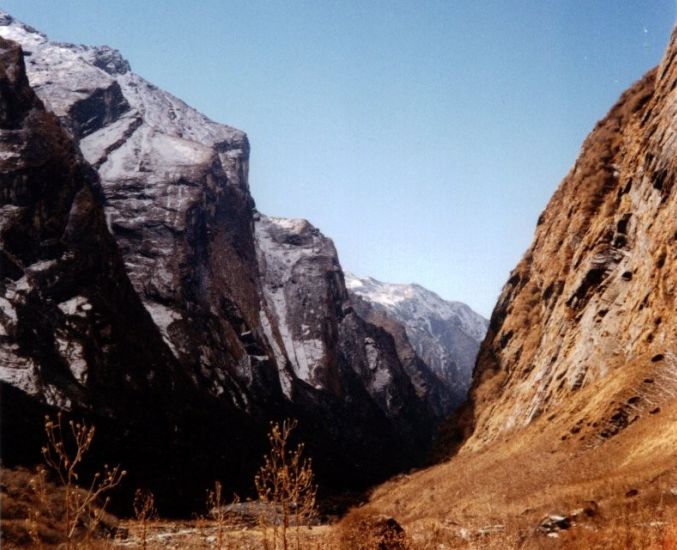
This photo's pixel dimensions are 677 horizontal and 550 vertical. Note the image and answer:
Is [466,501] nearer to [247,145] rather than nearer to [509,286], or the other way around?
[509,286]

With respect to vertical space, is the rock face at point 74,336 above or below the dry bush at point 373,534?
above

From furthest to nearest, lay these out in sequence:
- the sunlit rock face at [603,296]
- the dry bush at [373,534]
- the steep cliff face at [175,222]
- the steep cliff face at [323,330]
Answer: the steep cliff face at [323,330], the steep cliff face at [175,222], the sunlit rock face at [603,296], the dry bush at [373,534]

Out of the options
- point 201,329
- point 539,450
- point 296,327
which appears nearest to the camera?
point 539,450

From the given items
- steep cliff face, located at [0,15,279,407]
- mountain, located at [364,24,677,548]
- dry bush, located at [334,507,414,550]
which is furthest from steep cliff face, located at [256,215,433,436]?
dry bush, located at [334,507,414,550]

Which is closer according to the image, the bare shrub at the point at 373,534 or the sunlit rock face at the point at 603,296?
the bare shrub at the point at 373,534

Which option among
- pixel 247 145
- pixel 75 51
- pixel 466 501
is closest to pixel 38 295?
pixel 466 501

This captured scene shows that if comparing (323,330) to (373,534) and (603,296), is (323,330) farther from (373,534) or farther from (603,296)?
(373,534)

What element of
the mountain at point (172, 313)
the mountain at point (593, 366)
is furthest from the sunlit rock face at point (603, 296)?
the mountain at point (172, 313)

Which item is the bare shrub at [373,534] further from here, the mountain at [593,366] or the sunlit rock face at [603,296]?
the sunlit rock face at [603,296]
